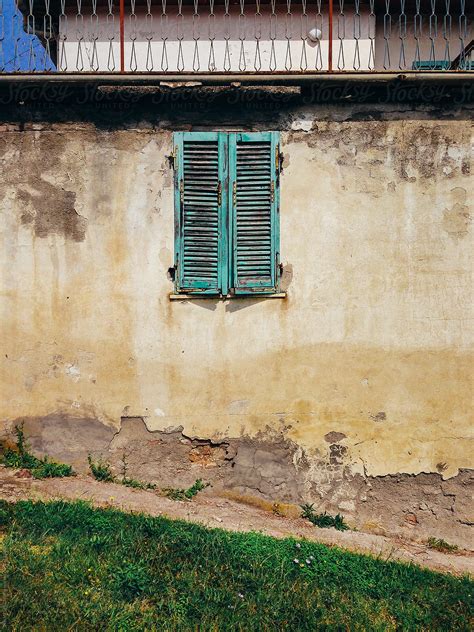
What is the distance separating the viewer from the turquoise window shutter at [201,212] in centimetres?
632

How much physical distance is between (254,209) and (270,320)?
45.7 inches

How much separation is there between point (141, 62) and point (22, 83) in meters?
3.36

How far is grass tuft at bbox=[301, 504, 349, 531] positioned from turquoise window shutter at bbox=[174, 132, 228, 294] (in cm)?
238

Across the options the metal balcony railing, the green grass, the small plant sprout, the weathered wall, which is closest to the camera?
the green grass

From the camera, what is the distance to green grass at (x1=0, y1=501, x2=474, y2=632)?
3.97 meters

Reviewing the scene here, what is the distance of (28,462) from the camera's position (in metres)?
6.22

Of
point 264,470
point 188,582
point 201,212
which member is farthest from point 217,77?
point 188,582

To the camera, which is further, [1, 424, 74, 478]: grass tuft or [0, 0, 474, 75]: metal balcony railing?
[0, 0, 474, 75]: metal balcony railing

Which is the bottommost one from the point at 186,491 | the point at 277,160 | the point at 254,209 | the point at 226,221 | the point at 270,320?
the point at 186,491

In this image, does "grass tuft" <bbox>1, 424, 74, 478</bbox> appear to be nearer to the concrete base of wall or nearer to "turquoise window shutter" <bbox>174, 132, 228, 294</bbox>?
the concrete base of wall

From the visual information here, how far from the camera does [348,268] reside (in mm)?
6340

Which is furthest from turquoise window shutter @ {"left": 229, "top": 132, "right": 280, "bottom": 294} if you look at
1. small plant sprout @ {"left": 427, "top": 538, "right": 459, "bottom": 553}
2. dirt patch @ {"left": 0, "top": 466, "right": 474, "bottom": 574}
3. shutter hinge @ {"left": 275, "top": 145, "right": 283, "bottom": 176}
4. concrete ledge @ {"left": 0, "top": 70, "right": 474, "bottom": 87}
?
small plant sprout @ {"left": 427, "top": 538, "right": 459, "bottom": 553}

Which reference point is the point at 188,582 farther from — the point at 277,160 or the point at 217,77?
the point at 217,77

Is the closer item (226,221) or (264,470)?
(264,470)
